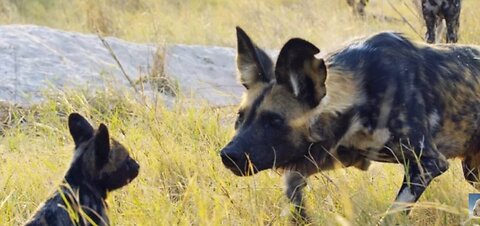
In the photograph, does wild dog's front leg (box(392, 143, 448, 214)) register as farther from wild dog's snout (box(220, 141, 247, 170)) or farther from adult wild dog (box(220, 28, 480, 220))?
wild dog's snout (box(220, 141, 247, 170))

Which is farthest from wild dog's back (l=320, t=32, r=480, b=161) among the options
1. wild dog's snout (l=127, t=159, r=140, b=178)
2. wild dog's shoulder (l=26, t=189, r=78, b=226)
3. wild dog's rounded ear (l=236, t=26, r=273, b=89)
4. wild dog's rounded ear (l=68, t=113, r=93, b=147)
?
wild dog's shoulder (l=26, t=189, r=78, b=226)

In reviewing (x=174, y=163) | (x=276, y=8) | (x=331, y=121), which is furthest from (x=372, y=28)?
(x=331, y=121)

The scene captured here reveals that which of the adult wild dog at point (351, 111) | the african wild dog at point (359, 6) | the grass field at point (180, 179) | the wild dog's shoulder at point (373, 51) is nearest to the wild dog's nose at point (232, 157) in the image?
the adult wild dog at point (351, 111)

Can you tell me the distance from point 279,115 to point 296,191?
0.52m

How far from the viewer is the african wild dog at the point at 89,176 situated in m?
3.41

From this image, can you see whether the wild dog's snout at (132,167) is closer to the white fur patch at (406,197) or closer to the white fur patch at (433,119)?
the white fur patch at (406,197)

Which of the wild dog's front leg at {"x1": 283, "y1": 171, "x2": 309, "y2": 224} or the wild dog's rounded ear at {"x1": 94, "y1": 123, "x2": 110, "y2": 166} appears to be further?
the wild dog's front leg at {"x1": 283, "y1": 171, "x2": 309, "y2": 224}

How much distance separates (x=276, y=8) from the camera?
12.6 metres

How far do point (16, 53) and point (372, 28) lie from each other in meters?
4.22

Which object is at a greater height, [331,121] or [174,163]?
[331,121]

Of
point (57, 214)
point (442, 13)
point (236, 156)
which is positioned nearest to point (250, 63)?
point (236, 156)

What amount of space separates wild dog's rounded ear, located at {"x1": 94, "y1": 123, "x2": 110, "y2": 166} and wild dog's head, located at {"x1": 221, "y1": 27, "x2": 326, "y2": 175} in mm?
406

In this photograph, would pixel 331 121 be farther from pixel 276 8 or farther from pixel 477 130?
pixel 276 8

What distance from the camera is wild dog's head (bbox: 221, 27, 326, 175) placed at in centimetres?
346
